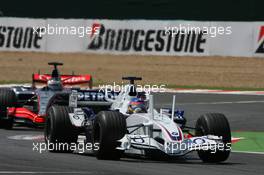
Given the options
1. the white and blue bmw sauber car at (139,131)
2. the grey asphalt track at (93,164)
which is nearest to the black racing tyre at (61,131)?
the white and blue bmw sauber car at (139,131)

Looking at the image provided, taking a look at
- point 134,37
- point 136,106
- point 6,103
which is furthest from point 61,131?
point 134,37

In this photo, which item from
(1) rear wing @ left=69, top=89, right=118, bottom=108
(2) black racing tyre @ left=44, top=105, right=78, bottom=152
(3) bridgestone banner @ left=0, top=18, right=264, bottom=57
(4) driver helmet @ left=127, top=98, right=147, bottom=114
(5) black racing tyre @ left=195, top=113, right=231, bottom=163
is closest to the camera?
(5) black racing tyre @ left=195, top=113, right=231, bottom=163

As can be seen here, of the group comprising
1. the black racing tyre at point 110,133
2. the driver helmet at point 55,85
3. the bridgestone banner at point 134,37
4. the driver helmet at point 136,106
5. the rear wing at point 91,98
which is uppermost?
the bridgestone banner at point 134,37

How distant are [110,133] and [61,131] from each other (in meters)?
1.79

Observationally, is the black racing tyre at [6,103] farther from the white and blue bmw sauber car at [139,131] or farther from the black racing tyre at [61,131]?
the black racing tyre at [61,131]

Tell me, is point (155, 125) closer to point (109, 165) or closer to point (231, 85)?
point (109, 165)

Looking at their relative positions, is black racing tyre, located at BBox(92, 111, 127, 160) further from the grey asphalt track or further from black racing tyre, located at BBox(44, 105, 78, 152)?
black racing tyre, located at BBox(44, 105, 78, 152)

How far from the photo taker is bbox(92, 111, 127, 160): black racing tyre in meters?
14.2

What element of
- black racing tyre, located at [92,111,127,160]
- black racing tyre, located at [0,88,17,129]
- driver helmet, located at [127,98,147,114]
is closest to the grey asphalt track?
black racing tyre, located at [92,111,127,160]

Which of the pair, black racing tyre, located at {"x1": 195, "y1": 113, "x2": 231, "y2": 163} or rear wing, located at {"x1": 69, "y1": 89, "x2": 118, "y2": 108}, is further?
rear wing, located at {"x1": 69, "y1": 89, "x2": 118, "y2": 108}

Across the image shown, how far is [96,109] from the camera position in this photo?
1778 centimetres

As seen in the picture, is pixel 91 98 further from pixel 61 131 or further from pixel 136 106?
pixel 136 106

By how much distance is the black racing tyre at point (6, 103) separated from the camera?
2083 centimetres

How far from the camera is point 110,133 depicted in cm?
1420
